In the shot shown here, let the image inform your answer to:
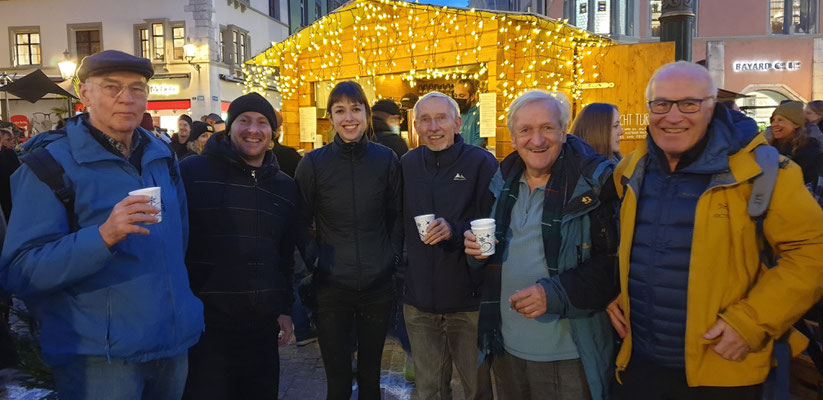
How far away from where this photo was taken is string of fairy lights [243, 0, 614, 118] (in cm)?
806

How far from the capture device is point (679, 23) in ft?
17.1

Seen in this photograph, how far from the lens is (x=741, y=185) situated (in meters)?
1.87

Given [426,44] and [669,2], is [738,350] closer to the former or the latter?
[669,2]

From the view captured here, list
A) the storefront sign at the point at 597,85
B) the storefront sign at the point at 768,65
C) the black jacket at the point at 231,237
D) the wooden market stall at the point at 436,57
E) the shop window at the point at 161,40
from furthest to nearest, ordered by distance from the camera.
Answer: the shop window at the point at 161,40 < the storefront sign at the point at 768,65 < the storefront sign at the point at 597,85 < the wooden market stall at the point at 436,57 < the black jacket at the point at 231,237

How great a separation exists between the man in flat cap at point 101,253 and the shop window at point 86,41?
2844 cm

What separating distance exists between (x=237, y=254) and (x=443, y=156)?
1.26 meters

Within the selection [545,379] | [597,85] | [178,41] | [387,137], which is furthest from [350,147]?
[178,41]

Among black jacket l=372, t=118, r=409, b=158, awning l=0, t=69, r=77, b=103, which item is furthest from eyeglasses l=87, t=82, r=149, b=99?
awning l=0, t=69, r=77, b=103

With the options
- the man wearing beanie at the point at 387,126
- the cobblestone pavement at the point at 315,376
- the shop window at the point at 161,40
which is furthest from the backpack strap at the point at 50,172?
the shop window at the point at 161,40

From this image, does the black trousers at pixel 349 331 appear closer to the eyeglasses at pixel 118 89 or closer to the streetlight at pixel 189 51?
the eyeglasses at pixel 118 89

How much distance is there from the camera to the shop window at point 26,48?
86.1ft

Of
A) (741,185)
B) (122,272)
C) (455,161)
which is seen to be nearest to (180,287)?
(122,272)

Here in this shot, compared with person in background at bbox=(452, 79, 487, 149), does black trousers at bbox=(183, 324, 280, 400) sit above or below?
below

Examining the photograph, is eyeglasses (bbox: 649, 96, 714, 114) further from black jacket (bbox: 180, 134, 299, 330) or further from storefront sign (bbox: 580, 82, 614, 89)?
storefront sign (bbox: 580, 82, 614, 89)
